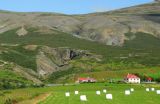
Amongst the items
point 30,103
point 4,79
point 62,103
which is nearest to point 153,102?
point 62,103

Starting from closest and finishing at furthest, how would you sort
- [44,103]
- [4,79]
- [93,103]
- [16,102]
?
[93,103] < [44,103] < [16,102] < [4,79]

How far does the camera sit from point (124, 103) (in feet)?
188

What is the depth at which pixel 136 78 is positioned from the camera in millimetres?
198750

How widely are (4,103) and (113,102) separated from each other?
50.5 feet

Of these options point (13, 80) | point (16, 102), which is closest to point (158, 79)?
point (13, 80)

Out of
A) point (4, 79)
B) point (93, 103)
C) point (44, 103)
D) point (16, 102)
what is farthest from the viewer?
point (4, 79)

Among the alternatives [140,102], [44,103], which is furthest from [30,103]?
[140,102]

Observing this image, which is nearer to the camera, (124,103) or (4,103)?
(124,103)

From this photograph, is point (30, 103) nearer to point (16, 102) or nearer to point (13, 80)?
point (16, 102)

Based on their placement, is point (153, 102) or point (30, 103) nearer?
point (153, 102)

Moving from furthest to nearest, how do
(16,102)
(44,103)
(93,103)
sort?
(16,102) < (44,103) < (93,103)

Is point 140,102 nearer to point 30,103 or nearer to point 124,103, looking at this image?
point 124,103

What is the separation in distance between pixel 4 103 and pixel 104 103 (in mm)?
14661

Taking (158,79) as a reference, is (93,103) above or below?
above
